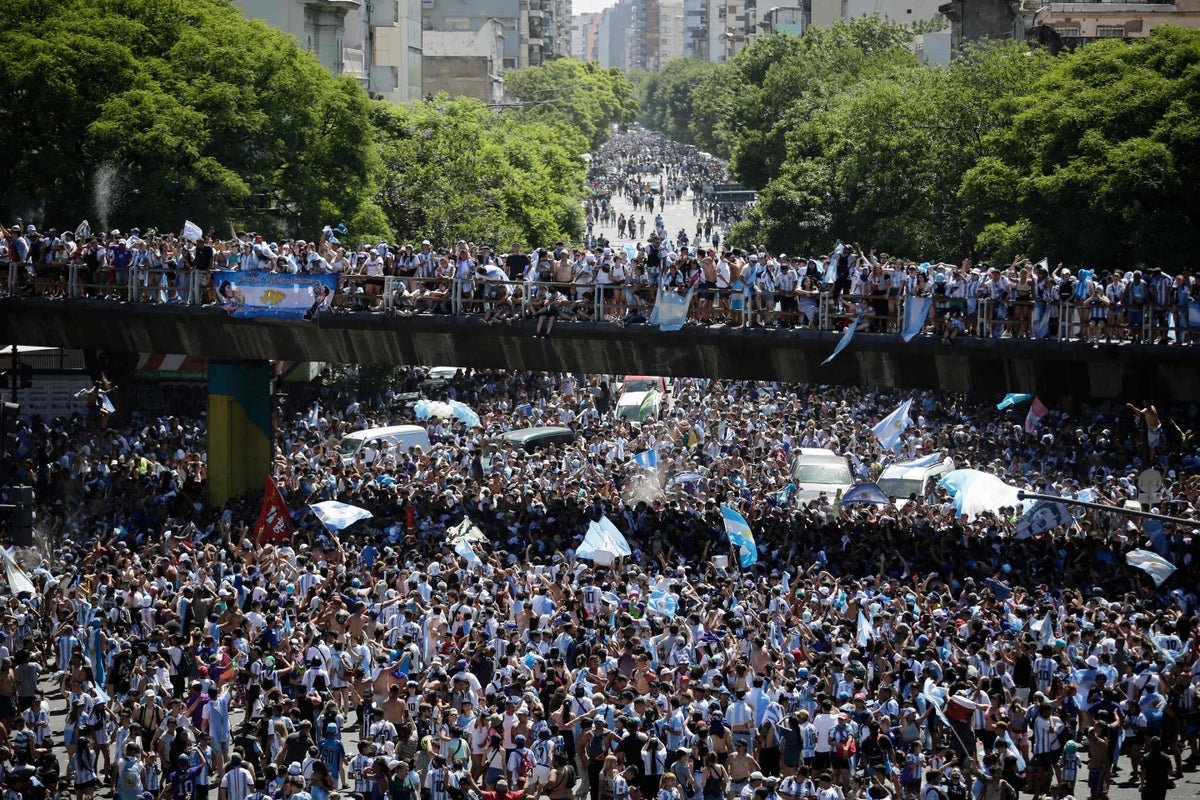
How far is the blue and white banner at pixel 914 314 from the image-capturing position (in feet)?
93.0

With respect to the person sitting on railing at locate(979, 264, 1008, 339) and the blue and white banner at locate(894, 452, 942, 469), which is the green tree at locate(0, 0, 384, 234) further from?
the person sitting on railing at locate(979, 264, 1008, 339)

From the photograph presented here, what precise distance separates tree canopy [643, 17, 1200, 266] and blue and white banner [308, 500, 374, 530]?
20.7m

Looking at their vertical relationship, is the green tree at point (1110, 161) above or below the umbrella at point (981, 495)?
above

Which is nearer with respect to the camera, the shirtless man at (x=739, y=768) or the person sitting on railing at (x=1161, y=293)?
the shirtless man at (x=739, y=768)

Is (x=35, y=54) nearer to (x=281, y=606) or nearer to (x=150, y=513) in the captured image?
(x=150, y=513)

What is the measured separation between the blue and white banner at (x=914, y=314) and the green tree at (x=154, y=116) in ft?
68.9

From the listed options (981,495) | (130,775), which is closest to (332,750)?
(130,775)

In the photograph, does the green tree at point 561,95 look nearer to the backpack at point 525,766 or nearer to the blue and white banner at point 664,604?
the blue and white banner at point 664,604

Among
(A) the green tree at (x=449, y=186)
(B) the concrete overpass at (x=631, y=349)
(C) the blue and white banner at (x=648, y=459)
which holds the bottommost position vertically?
(C) the blue and white banner at (x=648, y=459)

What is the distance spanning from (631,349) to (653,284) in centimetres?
125

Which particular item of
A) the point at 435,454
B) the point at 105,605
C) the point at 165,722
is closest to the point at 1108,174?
the point at 435,454

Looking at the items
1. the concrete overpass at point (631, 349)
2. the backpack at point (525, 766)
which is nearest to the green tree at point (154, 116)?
the concrete overpass at point (631, 349)

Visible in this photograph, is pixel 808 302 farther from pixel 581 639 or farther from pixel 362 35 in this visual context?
pixel 362 35

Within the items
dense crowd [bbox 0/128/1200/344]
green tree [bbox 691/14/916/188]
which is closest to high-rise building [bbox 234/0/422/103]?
green tree [bbox 691/14/916/188]
